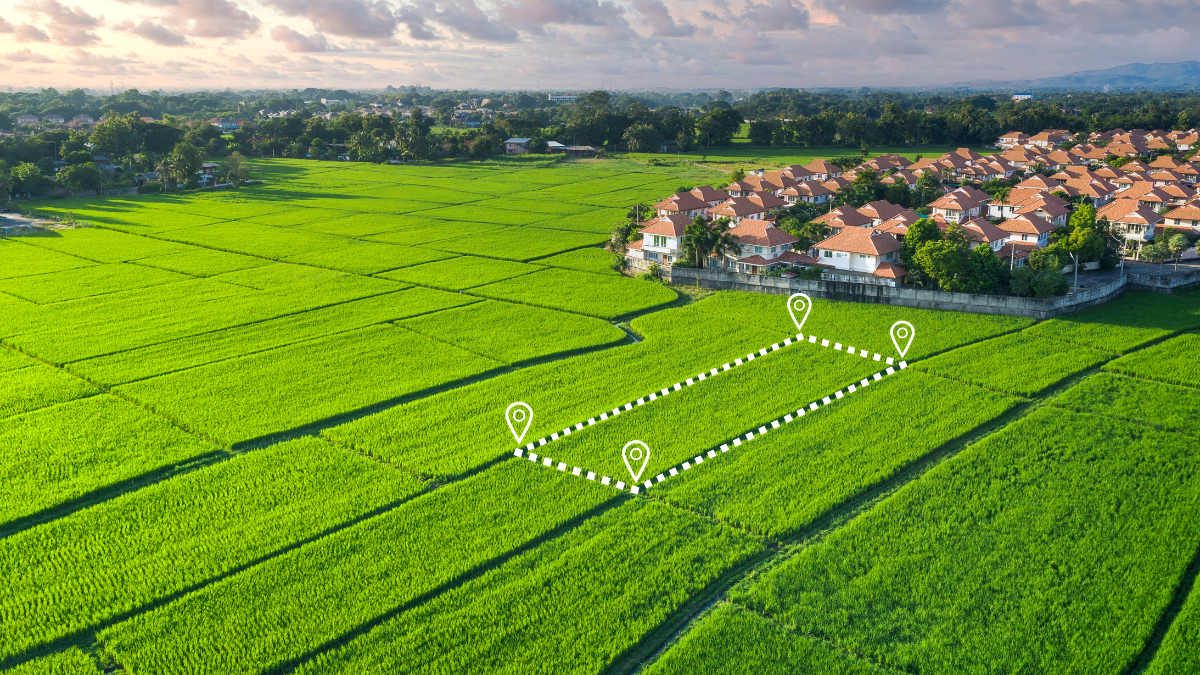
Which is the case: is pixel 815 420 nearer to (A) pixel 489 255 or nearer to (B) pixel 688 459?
(B) pixel 688 459

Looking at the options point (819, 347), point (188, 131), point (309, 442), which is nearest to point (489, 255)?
point (819, 347)

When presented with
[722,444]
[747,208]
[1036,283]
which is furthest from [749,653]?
[747,208]

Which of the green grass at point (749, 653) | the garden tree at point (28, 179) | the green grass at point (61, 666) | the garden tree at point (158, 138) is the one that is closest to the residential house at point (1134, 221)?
the green grass at point (749, 653)

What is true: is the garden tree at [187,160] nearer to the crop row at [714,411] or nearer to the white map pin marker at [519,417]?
the white map pin marker at [519,417]

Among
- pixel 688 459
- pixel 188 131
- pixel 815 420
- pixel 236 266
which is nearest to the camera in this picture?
pixel 688 459

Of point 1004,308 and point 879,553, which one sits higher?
point 1004,308
